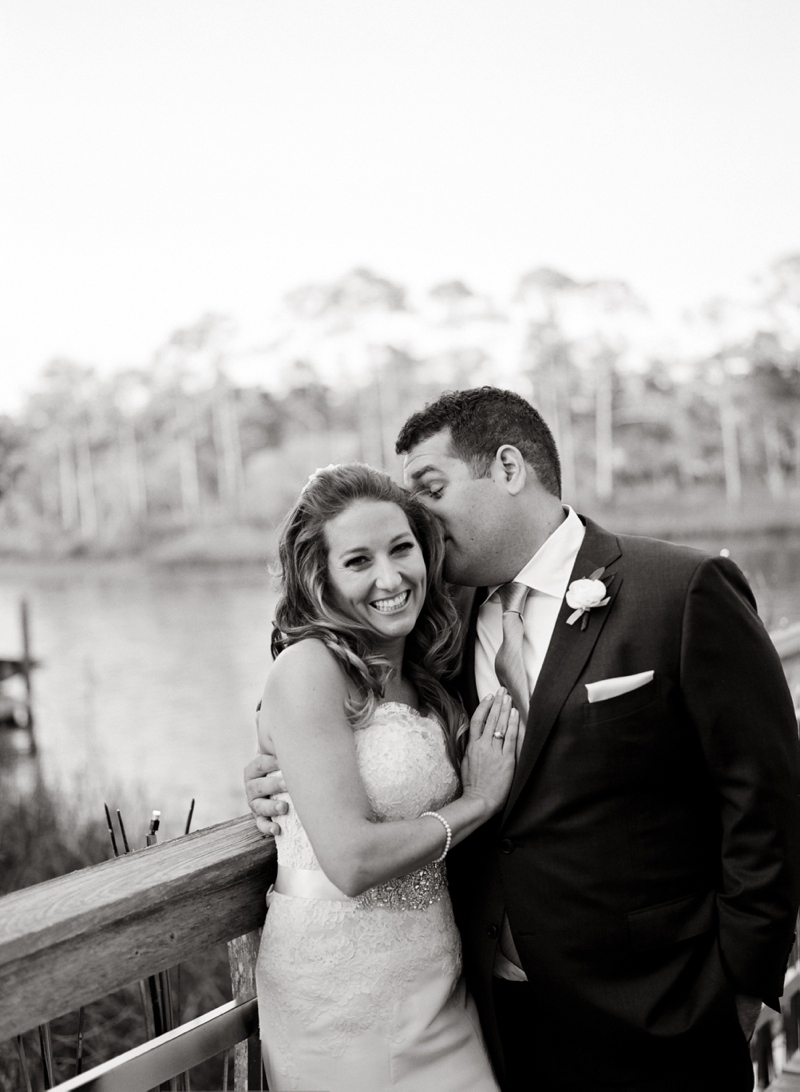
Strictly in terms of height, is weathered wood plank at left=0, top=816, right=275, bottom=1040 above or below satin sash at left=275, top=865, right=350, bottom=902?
above

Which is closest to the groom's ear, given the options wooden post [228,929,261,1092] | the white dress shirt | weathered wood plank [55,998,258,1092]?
the white dress shirt

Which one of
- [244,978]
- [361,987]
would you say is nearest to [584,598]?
[361,987]

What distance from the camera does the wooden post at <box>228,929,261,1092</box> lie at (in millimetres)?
1851

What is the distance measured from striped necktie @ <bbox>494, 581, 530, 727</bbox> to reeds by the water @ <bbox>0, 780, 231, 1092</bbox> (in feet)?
2.43

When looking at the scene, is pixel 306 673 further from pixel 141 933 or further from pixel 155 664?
pixel 155 664

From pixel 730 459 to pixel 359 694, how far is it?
27313mm

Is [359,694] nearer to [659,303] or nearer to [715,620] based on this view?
[715,620]

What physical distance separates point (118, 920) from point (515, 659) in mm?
896

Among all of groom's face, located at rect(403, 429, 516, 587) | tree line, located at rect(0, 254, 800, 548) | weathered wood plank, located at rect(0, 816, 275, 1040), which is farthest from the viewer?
tree line, located at rect(0, 254, 800, 548)

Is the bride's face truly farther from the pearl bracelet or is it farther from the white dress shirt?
the pearl bracelet

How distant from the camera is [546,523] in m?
2.23

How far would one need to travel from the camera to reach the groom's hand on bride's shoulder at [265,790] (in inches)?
71.6

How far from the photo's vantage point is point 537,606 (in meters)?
2.14

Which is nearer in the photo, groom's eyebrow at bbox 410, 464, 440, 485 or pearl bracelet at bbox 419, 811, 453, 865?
pearl bracelet at bbox 419, 811, 453, 865
